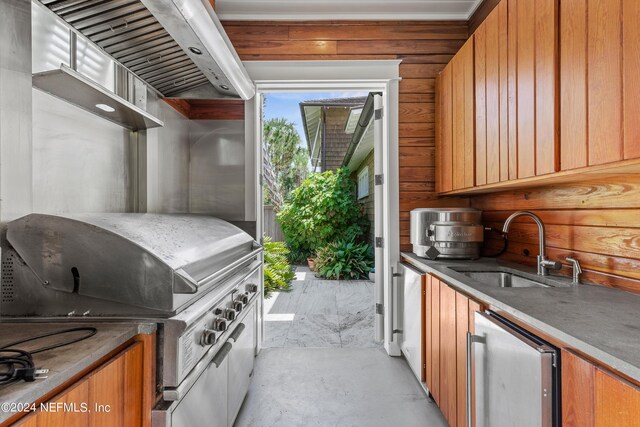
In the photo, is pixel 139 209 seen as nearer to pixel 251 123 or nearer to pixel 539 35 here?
pixel 251 123

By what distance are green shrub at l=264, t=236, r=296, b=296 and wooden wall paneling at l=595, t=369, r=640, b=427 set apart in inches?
161

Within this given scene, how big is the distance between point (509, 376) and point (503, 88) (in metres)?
1.42

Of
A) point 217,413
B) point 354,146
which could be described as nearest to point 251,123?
point 217,413

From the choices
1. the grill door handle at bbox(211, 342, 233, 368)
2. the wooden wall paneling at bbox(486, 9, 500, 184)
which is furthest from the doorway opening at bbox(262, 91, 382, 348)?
the grill door handle at bbox(211, 342, 233, 368)

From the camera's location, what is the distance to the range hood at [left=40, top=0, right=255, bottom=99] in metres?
1.12

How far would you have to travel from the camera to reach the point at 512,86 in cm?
160

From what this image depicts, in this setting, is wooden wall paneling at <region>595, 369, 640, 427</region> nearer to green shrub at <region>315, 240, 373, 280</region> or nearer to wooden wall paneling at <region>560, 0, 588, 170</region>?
wooden wall paneling at <region>560, 0, 588, 170</region>

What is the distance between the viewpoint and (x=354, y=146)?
569 centimetres

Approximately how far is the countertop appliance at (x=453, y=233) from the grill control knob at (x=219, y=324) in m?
1.43

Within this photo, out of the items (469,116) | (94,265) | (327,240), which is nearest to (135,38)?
(94,265)

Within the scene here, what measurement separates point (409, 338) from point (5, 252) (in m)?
2.31

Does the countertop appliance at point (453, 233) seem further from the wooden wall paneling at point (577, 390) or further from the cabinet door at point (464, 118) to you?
the wooden wall paneling at point (577, 390)

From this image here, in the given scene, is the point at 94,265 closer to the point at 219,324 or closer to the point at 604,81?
the point at 219,324

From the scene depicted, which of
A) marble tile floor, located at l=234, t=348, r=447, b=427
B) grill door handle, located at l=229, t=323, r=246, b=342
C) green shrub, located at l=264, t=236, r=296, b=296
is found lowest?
marble tile floor, located at l=234, t=348, r=447, b=427
